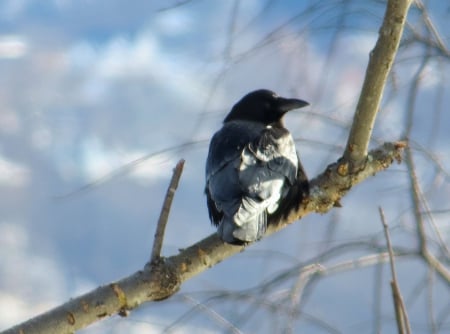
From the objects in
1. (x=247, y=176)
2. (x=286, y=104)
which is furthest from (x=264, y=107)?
(x=247, y=176)

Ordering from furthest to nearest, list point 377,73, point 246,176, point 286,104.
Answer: point 286,104
point 246,176
point 377,73

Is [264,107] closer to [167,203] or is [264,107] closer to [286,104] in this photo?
[286,104]

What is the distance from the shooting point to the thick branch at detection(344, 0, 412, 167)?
3.11m

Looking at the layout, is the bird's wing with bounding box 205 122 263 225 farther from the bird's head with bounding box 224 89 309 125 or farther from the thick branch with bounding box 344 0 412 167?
the thick branch with bounding box 344 0 412 167

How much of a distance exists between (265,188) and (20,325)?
1219 millimetres

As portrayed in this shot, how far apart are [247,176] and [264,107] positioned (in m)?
1.04

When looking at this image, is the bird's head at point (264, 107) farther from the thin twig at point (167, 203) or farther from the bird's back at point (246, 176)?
the thin twig at point (167, 203)

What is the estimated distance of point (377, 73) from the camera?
3.18 meters

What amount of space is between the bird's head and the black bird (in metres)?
0.18

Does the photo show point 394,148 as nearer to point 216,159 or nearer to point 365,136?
point 365,136

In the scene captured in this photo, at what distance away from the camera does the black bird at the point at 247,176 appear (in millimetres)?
3256

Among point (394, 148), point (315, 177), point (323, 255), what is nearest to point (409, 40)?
point (394, 148)

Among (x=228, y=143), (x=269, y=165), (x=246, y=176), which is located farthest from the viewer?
(x=228, y=143)

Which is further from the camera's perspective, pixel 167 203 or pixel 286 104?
pixel 286 104
